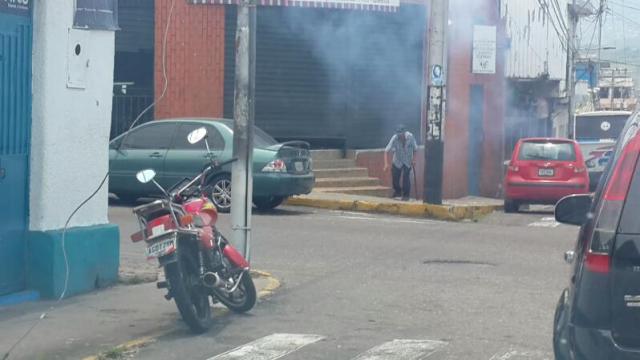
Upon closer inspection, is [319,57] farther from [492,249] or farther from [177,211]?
[177,211]

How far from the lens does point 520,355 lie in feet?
27.2

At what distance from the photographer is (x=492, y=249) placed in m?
14.5

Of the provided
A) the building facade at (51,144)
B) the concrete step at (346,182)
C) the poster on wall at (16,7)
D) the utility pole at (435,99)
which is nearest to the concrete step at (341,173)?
the concrete step at (346,182)

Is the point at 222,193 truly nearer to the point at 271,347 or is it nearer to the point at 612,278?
the point at 271,347

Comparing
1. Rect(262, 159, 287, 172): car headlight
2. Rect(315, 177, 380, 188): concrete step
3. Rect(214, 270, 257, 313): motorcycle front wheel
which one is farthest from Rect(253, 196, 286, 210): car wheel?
Rect(214, 270, 257, 313): motorcycle front wheel

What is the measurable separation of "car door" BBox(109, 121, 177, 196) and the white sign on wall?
385 inches

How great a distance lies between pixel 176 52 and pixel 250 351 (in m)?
15.2

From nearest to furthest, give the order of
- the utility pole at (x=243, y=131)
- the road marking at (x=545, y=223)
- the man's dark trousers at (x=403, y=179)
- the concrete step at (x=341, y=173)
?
the utility pole at (x=243, y=131) < the road marking at (x=545, y=223) < the man's dark trousers at (x=403, y=179) < the concrete step at (x=341, y=173)

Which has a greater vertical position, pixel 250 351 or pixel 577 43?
pixel 577 43

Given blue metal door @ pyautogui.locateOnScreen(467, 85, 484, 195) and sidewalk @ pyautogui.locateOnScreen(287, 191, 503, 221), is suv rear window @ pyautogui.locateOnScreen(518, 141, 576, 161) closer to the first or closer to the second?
sidewalk @ pyautogui.locateOnScreen(287, 191, 503, 221)

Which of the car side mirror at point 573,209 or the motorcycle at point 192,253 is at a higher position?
the car side mirror at point 573,209

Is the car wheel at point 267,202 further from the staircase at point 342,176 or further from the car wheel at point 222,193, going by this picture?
the staircase at point 342,176

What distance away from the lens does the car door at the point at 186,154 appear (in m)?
17.9

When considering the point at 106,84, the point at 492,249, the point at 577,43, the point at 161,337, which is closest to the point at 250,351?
the point at 161,337
